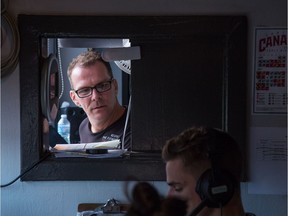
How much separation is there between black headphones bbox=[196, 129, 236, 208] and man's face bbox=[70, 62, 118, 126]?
99cm

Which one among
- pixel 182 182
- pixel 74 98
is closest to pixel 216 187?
pixel 182 182

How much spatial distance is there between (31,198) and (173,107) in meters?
0.62

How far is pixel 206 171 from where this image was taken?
4.16 ft

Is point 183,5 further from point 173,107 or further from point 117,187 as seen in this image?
point 117,187

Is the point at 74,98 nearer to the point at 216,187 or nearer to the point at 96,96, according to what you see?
the point at 96,96

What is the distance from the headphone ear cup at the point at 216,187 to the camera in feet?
4.06

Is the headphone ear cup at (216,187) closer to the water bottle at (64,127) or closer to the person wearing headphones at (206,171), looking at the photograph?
the person wearing headphones at (206,171)

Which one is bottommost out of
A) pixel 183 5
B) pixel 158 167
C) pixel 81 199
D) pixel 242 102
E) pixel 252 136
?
pixel 81 199

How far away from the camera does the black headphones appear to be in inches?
48.8

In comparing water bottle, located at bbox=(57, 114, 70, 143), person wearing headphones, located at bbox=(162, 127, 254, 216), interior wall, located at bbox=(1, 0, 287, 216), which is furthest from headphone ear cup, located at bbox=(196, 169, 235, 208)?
water bottle, located at bbox=(57, 114, 70, 143)

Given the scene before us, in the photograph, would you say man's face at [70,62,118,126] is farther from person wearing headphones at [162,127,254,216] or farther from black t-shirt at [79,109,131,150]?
person wearing headphones at [162,127,254,216]

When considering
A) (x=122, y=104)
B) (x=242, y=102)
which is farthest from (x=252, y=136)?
(x=122, y=104)

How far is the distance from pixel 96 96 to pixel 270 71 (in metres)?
0.75

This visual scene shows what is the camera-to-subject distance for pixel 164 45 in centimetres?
190
